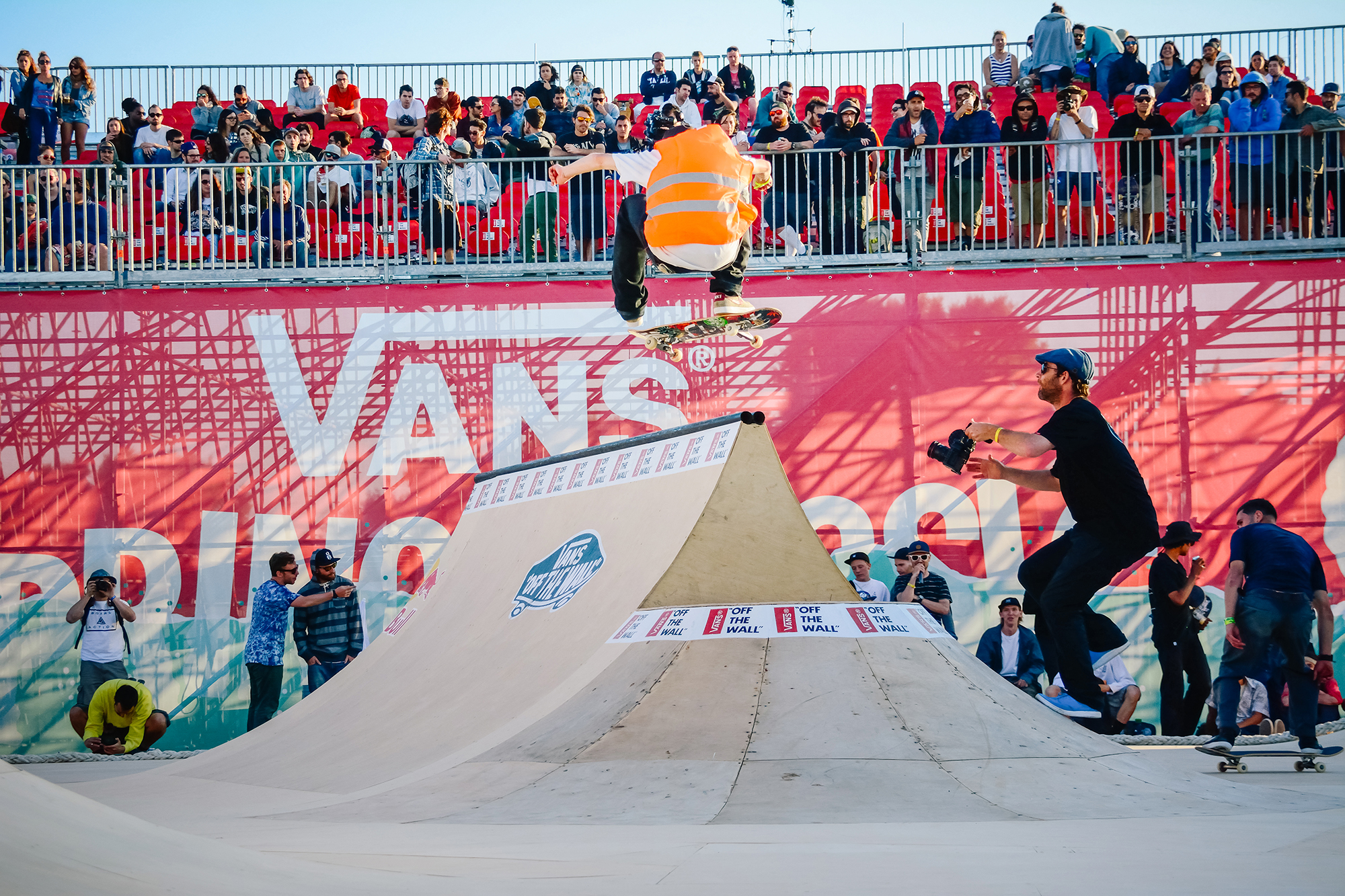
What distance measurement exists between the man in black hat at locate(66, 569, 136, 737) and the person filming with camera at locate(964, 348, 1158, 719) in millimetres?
8962

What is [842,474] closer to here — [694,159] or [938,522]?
[938,522]

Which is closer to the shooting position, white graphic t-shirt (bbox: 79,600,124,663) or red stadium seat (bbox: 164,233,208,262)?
white graphic t-shirt (bbox: 79,600,124,663)

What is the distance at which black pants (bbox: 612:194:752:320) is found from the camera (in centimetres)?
634

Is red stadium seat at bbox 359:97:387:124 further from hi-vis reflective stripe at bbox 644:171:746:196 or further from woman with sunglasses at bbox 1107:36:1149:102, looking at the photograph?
hi-vis reflective stripe at bbox 644:171:746:196

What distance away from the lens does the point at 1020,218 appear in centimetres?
1148

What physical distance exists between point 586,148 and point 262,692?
6519 mm

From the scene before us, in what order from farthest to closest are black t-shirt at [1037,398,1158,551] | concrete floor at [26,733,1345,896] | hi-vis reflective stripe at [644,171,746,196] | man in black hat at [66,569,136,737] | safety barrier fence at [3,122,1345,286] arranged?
1. safety barrier fence at [3,122,1345,286]
2. man in black hat at [66,569,136,737]
3. hi-vis reflective stripe at [644,171,746,196]
4. black t-shirt at [1037,398,1158,551]
5. concrete floor at [26,733,1345,896]

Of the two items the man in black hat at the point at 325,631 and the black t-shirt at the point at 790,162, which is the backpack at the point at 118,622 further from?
the black t-shirt at the point at 790,162

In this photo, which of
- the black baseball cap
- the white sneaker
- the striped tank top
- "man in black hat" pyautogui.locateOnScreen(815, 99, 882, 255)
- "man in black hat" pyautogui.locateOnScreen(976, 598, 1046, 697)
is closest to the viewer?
the white sneaker

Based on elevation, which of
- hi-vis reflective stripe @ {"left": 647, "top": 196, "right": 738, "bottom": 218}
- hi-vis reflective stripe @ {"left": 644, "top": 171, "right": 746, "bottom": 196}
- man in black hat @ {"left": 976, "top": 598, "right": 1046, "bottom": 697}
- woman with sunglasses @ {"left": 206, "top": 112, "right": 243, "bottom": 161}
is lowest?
man in black hat @ {"left": 976, "top": 598, "right": 1046, "bottom": 697}

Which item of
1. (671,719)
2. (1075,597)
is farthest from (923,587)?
(671,719)

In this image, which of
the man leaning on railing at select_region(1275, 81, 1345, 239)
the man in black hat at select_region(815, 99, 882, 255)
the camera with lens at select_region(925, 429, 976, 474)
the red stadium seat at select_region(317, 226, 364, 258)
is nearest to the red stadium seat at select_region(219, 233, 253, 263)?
the red stadium seat at select_region(317, 226, 364, 258)

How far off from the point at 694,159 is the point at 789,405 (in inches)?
230

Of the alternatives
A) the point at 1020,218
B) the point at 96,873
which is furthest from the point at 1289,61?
the point at 96,873
